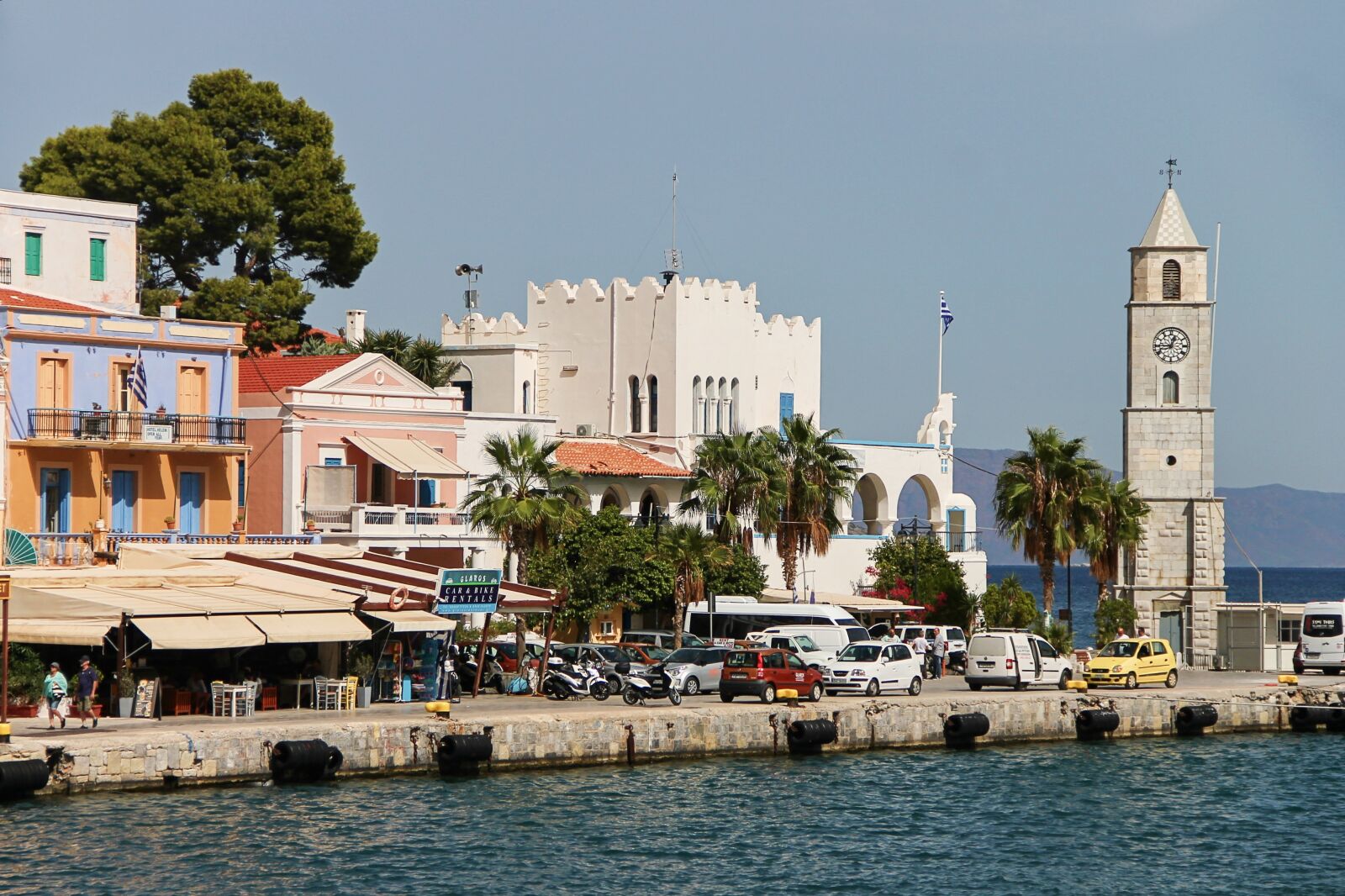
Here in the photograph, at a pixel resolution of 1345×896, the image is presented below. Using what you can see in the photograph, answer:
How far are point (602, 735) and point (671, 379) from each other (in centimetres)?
3422

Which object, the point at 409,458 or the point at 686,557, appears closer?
the point at 409,458

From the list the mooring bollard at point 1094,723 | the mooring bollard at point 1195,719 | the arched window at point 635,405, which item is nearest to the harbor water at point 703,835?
the mooring bollard at point 1094,723

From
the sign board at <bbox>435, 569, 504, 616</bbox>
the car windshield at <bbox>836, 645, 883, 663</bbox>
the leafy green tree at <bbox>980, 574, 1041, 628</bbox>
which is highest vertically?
the sign board at <bbox>435, 569, 504, 616</bbox>

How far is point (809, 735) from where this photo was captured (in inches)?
1800

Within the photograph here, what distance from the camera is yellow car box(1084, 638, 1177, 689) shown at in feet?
185

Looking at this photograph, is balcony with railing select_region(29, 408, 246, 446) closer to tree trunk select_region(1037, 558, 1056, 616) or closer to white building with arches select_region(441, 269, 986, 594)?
white building with arches select_region(441, 269, 986, 594)

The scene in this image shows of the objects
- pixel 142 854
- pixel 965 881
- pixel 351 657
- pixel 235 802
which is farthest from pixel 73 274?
pixel 965 881

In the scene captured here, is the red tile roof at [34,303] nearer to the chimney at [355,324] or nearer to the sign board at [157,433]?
the sign board at [157,433]

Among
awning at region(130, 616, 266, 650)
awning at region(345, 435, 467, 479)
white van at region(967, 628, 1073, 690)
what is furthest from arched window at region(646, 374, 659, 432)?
awning at region(130, 616, 266, 650)

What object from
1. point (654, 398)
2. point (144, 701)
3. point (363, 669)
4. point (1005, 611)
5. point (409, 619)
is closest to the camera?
point (144, 701)

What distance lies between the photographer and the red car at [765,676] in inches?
1906

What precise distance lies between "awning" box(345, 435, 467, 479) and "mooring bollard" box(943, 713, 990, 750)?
60.1ft

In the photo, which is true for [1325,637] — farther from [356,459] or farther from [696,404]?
[356,459]

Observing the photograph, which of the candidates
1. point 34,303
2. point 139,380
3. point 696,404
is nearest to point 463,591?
point 139,380
